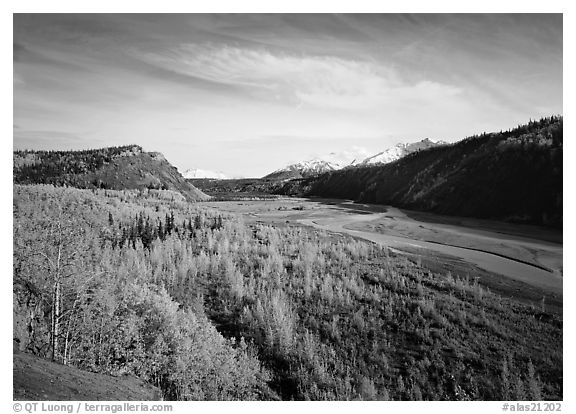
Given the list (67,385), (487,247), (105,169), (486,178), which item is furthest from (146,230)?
(486,178)

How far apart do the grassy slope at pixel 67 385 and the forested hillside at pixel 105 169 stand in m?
5.55

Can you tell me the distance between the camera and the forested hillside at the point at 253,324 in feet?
17.8

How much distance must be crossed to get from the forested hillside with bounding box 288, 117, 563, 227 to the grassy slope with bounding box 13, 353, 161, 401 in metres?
10.8

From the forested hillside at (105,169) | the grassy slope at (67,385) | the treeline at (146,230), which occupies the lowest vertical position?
the grassy slope at (67,385)

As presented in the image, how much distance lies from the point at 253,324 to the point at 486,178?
20.5m

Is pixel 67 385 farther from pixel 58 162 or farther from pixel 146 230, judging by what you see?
pixel 58 162

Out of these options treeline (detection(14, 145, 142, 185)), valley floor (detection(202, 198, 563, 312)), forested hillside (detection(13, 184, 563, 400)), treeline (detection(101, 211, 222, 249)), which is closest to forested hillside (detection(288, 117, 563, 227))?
valley floor (detection(202, 198, 563, 312))

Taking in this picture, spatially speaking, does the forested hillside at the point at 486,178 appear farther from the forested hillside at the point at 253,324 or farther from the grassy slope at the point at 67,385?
the grassy slope at the point at 67,385

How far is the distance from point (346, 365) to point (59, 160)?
10.4m

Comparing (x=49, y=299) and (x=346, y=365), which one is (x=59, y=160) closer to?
(x=49, y=299)

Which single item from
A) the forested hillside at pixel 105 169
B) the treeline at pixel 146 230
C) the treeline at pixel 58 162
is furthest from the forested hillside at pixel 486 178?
the treeline at pixel 58 162

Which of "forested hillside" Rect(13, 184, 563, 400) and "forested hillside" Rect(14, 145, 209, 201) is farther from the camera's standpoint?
"forested hillside" Rect(14, 145, 209, 201)

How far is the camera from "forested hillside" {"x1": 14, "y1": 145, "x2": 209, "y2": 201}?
33.0 feet

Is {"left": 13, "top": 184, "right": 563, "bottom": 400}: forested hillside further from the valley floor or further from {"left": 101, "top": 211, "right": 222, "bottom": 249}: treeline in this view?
the valley floor
